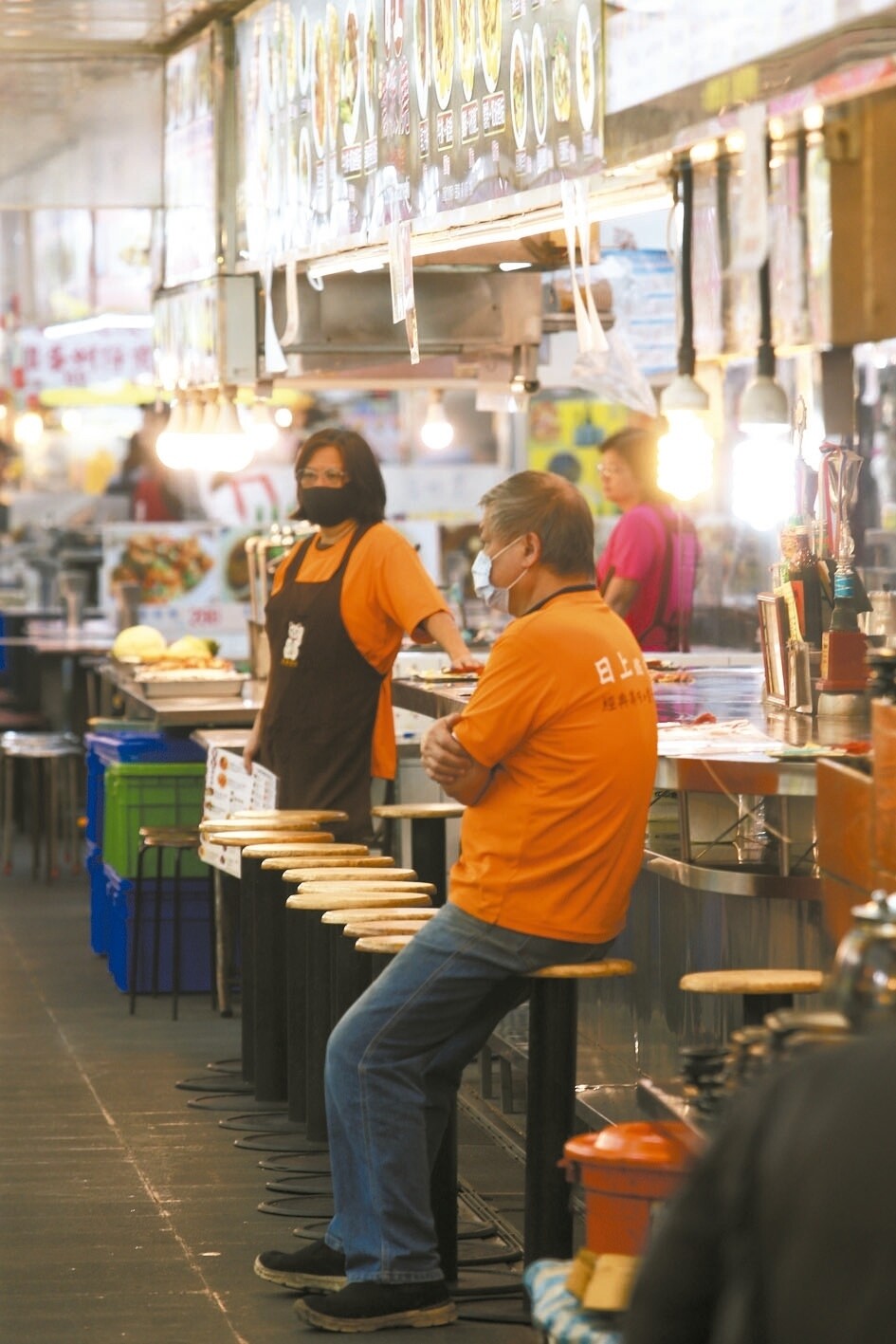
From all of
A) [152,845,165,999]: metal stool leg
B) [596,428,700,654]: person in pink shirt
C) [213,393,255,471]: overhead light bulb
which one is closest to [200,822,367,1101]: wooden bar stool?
[152,845,165,999]: metal stool leg

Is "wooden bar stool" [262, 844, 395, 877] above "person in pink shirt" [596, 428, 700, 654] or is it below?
below

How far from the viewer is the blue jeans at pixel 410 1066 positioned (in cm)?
448

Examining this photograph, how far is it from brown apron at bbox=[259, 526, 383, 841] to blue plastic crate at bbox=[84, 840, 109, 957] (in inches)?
90.5

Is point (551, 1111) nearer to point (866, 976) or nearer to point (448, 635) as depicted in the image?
point (448, 635)

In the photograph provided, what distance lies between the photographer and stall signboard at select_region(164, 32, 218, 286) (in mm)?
9586

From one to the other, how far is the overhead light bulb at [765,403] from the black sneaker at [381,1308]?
92.2 inches

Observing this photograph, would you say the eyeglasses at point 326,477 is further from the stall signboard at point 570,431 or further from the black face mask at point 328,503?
the stall signboard at point 570,431

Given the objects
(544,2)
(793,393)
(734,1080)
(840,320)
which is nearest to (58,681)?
(793,393)

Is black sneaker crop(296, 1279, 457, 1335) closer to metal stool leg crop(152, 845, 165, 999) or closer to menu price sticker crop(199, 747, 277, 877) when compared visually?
menu price sticker crop(199, 747, 277, 877)

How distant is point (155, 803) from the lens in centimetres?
827

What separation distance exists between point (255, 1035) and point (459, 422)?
42.1 feet

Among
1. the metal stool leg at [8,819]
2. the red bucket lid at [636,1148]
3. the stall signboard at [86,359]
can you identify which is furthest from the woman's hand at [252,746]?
the stall signboard at [86,359]

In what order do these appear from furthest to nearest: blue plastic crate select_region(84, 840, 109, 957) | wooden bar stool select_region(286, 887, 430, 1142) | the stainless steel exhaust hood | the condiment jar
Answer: blue plastic crate select_region(84, 840, 109, 957) → the stainless steel exhaust hood → wooden bar stool select_region(286, 887, 430, 1142) → the condiment jar

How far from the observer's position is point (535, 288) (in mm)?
8758
